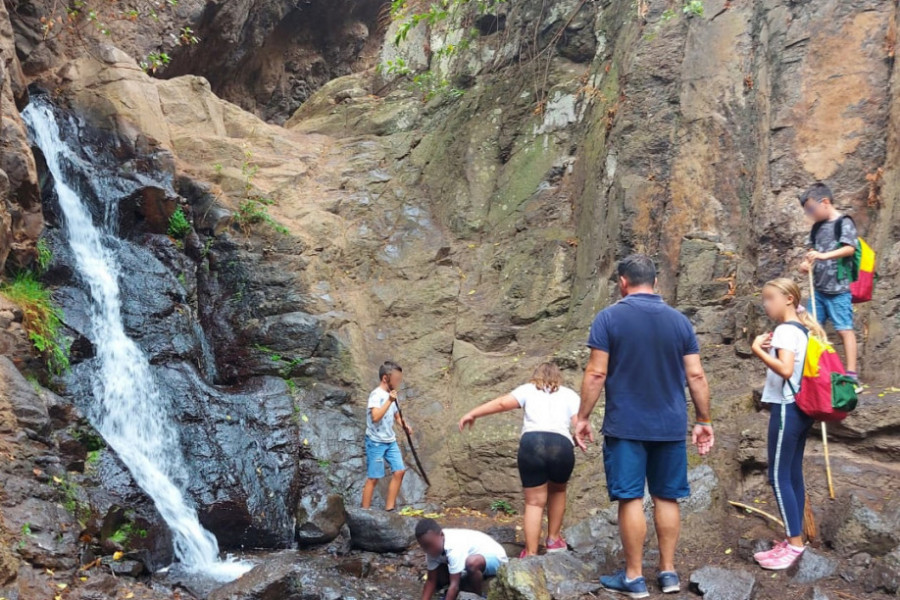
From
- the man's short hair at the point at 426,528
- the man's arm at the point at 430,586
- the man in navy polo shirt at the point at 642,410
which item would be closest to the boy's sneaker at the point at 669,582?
the man in navy polo shirt at the point at 642,410

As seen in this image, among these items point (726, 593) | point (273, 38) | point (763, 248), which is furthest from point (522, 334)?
point (273, 38)

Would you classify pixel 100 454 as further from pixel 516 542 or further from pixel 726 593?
pixel 726 593

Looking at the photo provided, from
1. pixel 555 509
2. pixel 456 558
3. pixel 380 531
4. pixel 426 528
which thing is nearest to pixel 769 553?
pixel 555 509

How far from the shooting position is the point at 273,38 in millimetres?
19531

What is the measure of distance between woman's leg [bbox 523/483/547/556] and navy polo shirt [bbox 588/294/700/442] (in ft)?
4.24

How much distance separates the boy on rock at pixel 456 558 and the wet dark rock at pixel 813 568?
200cm

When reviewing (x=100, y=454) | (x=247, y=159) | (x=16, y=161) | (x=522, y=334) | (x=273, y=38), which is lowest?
(x=100, y=454)

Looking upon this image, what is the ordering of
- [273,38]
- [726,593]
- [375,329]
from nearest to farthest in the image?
[726,593] < [375,329] < [273,38]

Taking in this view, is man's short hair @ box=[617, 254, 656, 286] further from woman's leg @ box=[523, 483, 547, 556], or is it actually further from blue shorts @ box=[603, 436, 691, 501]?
woman's leg @ box=[523, 483, 547, 556]

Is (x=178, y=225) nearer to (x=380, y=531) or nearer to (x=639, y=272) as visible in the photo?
(x=380, y=531)

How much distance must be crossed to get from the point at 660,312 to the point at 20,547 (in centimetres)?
509

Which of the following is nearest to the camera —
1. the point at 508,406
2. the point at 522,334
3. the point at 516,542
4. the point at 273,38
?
the point at 508,406

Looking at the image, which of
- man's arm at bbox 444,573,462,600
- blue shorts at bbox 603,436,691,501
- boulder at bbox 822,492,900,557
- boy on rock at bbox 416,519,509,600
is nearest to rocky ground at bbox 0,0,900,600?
boulder at bbox 822,492,900,557

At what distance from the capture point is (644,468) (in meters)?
4.54
